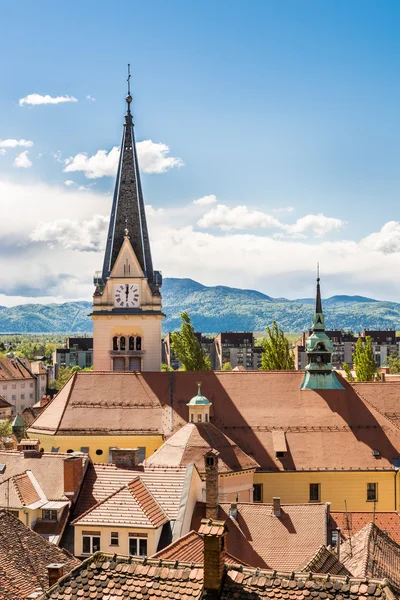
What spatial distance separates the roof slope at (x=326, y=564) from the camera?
1268 inches

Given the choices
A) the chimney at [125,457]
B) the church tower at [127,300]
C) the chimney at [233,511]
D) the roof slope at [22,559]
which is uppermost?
the church tower at [127,300]

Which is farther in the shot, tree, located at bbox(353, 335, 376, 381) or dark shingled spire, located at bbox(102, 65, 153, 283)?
tree, located at bbox(353, 335, 376, 381)

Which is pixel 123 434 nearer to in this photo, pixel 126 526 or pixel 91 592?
pixel 126 526

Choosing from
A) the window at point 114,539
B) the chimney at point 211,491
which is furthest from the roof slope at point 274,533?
the window at point 114,539

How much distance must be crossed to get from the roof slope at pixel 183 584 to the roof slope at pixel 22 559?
752 centimetres

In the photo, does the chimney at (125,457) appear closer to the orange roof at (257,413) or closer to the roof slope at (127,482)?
the roof slope at (127,482)

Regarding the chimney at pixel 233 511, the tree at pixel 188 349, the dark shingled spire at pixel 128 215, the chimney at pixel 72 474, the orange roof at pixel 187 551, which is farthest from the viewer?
the tree at pixel 188 349

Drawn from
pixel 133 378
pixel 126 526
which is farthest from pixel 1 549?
pixel 133 378

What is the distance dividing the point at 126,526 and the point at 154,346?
32.2 metres

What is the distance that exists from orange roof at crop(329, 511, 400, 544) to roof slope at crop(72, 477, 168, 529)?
37.0 feet

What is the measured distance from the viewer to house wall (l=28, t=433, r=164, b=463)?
200 ft

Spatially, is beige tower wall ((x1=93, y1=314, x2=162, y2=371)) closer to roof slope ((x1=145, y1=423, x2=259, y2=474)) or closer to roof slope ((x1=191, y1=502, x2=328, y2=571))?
roof slope ((x1=145, y1=423, x2=259, y2=474))

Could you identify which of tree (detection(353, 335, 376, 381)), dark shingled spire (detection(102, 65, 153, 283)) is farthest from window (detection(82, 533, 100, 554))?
tree (detection(353, 335, 376, 381))

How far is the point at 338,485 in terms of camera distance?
58.3 metres
